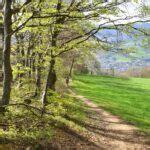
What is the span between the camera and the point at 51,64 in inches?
738

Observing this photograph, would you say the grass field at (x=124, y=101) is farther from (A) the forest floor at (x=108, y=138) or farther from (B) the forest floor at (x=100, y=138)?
(B) the forest floor at (x=100, y=138)

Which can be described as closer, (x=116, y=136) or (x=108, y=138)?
(x=108, y=138)

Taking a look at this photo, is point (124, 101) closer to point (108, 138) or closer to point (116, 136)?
point (116, 136)

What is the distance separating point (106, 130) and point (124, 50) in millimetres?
6762

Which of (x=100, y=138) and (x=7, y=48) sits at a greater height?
(x=7, y=48)

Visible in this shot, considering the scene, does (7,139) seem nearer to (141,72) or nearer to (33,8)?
(33,8)

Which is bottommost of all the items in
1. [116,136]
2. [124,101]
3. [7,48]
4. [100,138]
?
[124,101]

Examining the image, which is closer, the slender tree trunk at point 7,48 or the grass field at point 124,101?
the slender tree trunk at point 7,48

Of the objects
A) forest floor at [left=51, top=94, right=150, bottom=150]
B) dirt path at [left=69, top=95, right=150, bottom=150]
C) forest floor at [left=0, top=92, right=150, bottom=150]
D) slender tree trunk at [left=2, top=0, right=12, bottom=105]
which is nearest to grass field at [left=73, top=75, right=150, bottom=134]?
dirt path at [left=69, top=95, right=150, bottom=150]

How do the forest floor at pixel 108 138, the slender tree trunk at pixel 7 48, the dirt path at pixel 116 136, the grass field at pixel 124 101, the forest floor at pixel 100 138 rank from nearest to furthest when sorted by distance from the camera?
the slender tree trunk at pixel 7 48 < the forest floor at pixel 100 138 < the forest floor at pixel 108 138 < the dirt path at pixel 116 136 < the grass field at pixel 124 101

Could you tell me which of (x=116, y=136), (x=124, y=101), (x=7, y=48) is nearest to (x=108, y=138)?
(x=116, y=136)

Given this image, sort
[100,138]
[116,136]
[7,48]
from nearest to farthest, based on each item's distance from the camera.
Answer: [7,48] → [100,138] → [116,136]

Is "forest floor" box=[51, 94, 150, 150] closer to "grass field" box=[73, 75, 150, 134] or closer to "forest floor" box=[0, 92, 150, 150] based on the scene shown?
"forest floor" box=[0, 92, 150, 150]

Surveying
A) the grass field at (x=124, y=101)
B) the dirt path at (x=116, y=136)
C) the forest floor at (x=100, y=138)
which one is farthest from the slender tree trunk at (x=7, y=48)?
the grass field at (x=124, y=101)
